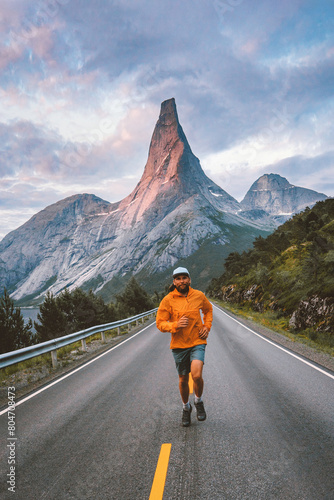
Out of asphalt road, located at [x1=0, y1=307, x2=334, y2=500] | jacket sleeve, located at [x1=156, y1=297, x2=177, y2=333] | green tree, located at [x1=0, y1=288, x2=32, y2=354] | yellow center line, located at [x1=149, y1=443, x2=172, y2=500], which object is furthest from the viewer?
green tree, located at [x1=0, y1=288, x2=32, y2=354]

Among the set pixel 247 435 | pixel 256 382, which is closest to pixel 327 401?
pixel 256 382

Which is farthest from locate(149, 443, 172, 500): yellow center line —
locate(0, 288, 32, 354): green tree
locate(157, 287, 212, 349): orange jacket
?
locate(0, 288, 32, 354): green tree

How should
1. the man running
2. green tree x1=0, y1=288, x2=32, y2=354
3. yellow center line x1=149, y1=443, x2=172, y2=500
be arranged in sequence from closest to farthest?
yellow center line x1=149, y1=443, x2=172, y2=500 < the man running < green tree x1=0, y1=288, x2=32, y2=354

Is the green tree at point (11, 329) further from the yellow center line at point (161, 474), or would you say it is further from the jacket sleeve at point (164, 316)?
the yellow center line at point (161, 474)

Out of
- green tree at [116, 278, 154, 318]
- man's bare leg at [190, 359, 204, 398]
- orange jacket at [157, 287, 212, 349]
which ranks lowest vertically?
green tree at [116, 278, 154, 318]

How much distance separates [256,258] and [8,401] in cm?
3965

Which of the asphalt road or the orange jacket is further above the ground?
the orange jacket

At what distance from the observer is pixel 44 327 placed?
3284 cm

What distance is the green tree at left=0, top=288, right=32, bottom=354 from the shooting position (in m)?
21.5

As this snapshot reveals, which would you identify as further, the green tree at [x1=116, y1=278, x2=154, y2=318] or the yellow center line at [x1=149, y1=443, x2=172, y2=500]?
the green tree at [x1=116, y1=278, x2=154, y2=318]

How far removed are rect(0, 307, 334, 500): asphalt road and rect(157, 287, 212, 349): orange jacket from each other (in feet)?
4.01

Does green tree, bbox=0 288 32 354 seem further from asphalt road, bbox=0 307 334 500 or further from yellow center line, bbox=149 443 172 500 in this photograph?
yellow center line, bbox=149 443 172 500

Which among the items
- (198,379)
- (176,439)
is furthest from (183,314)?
(176,439)

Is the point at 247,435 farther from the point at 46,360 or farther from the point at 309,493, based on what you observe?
the point at 46,360
